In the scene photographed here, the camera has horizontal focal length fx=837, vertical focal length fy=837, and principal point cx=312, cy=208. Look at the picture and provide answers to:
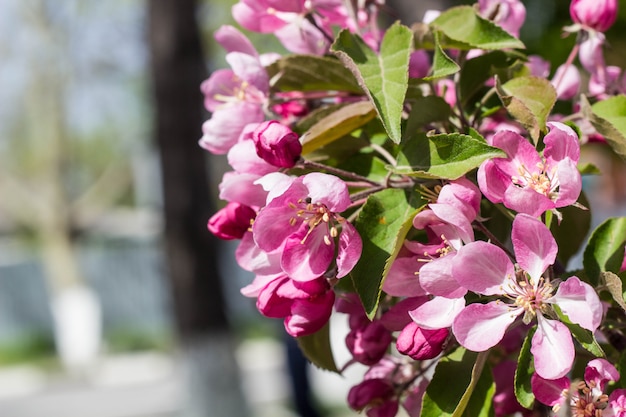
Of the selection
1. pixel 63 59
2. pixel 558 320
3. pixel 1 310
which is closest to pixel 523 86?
pixel 558 320

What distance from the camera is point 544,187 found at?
0.74 meters

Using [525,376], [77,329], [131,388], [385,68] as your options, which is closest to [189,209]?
[385,68]

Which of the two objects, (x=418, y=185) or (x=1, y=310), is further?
(x=1, y=310)

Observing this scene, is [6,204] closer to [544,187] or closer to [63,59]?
[63,59]

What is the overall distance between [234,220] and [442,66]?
0.85 ft

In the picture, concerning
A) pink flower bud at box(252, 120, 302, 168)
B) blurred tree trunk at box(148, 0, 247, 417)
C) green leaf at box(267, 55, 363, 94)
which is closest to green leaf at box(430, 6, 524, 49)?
green leaf at box(267, 55, 363, 94)

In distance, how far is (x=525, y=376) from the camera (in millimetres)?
752

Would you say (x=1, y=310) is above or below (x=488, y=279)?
below

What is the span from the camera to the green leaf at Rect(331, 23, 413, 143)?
2.47 ft

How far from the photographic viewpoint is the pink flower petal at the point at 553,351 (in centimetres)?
70

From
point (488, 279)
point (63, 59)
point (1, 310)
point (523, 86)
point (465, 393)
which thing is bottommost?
point (1, 310)

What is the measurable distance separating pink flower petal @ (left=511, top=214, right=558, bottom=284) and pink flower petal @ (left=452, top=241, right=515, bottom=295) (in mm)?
17

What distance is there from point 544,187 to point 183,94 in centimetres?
411

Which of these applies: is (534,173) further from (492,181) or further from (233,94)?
(233,94)
